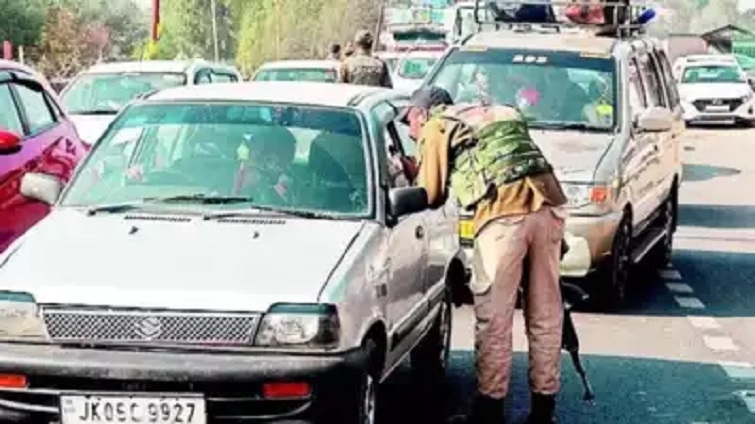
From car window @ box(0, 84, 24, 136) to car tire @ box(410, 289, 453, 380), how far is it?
335 centimetres

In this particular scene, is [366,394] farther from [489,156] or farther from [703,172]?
[703,172]

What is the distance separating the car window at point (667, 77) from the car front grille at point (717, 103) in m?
21.9

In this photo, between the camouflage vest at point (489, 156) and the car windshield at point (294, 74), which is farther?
the car windshield at point (294, 74)

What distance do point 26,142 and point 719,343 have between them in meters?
4.68

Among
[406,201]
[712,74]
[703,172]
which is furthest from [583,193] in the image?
[712,74]

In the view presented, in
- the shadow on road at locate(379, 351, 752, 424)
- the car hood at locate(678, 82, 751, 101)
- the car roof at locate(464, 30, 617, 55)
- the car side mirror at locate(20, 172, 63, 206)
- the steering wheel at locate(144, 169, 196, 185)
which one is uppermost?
the steering wheel at locate(144, 169, 196, 185)

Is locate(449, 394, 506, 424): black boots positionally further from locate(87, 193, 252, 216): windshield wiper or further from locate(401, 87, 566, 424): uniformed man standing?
locate(87, 193, 252, 216): windshield wiper

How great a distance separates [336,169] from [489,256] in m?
0.83

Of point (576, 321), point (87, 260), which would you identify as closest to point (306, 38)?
point (576, 321)

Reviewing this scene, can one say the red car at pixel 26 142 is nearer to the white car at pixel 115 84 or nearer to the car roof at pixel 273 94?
the car roof at pixel 273 94

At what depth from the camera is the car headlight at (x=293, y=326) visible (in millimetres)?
6457

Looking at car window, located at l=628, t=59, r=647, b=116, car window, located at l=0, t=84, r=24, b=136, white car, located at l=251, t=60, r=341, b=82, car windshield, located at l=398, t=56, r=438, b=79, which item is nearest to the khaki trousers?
car window, located at l=0, t=84, r=24, b=136

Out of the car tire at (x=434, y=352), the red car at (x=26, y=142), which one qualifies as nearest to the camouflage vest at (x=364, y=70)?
the red car at (x=26, y=142)

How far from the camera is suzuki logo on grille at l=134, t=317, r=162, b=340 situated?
644 cm
